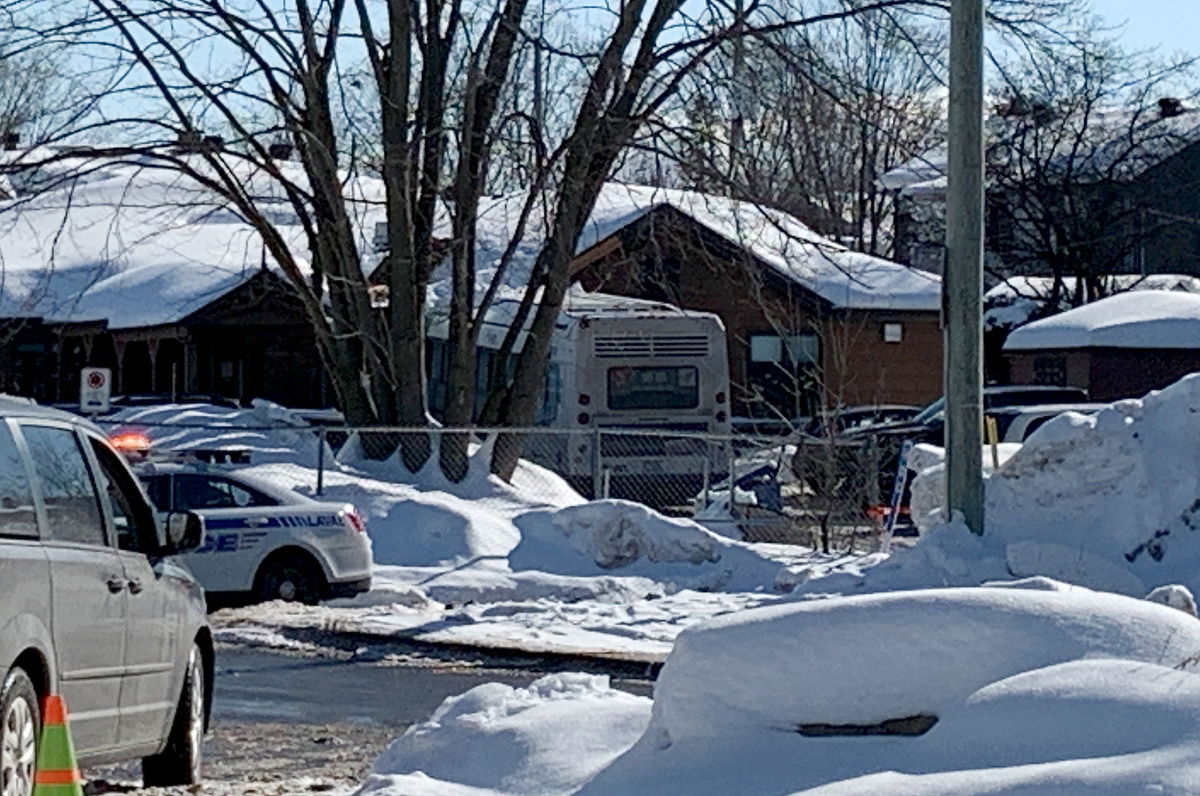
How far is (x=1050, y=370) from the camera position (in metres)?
43.4

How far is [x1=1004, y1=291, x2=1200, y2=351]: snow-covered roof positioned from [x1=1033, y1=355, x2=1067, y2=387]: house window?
3.60 feet

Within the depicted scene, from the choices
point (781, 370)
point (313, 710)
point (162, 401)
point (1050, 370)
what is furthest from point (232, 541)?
point (1050, 370)

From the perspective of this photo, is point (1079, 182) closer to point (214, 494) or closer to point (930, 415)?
point (930, 415)

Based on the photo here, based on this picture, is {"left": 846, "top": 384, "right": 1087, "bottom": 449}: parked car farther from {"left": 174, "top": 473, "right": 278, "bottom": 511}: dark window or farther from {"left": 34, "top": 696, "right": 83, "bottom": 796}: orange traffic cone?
{"left": 34, "top": 696, "right": 83, "bottom": 796}: orange traffic cone

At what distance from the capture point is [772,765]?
7.61m

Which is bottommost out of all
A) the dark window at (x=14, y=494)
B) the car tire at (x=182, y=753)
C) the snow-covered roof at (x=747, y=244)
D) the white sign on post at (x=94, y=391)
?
the car tire at (x=182, y=753)

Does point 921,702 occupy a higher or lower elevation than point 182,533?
lower

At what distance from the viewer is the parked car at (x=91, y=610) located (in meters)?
8.11

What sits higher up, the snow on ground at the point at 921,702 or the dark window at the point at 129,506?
the dark window at the point at 129,506

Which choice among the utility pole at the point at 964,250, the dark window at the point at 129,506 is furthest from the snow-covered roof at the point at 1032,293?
the dark window at the point at 129,506

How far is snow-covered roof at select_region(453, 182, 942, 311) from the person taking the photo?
106 feet

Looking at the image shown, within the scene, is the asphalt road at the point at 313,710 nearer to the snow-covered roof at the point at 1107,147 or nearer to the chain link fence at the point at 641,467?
the chain link fence at the point at 641,467

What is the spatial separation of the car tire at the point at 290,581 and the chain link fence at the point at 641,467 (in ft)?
7.02

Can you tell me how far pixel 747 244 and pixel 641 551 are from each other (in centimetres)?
891
